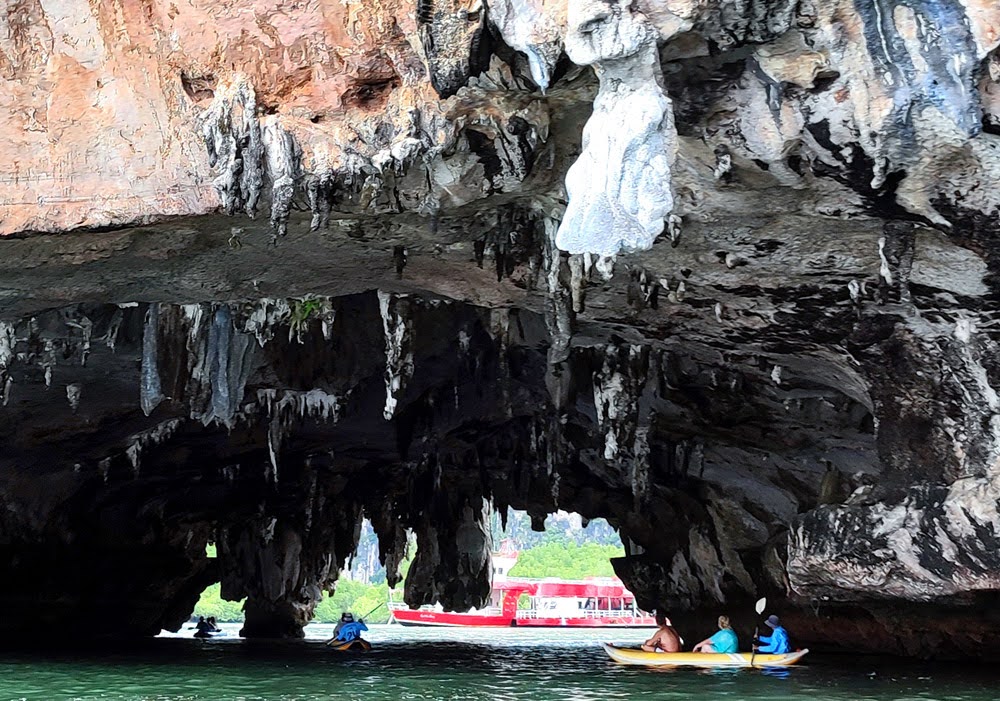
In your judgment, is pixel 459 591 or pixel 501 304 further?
pixel 459 591

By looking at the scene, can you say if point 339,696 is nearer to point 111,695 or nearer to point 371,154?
point 111,695

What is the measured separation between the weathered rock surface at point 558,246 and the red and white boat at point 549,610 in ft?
88.6

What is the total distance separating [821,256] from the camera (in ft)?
27.5

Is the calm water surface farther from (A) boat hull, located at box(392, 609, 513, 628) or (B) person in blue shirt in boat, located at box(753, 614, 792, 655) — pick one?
(A) boat hull, located at box(392, 609, 513, 628)

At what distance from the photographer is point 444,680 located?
11.2 m

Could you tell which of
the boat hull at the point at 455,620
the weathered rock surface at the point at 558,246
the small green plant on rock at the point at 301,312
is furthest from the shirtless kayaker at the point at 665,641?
the boat hull at the point at 455,620

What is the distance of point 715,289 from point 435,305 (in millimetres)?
3462

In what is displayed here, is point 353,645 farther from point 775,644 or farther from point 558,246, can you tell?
point 558,246

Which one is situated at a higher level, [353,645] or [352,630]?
[352,630]

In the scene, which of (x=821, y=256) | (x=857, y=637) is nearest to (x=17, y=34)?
(x=821, y=256)

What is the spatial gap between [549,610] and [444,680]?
34.0m

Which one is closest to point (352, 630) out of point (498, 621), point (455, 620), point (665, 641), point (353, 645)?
point (353, 645)

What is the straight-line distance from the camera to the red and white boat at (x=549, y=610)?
41.3 meters

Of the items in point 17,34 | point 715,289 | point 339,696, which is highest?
point 17,34
